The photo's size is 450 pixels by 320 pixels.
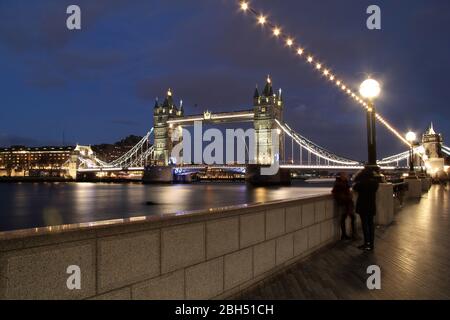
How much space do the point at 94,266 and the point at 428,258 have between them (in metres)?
5.15

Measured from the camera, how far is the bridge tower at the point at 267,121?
90938mm

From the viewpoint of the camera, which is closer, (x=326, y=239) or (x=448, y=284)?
(x=448, y=284)

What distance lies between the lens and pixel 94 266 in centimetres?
312

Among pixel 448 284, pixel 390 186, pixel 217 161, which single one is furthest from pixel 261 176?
pixel 448 284

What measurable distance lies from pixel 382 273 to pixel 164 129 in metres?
111

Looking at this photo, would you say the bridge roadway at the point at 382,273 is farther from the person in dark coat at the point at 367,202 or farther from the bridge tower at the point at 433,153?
the bridge tower at the point at 433,153

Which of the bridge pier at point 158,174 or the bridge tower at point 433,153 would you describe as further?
the bridge pier at point 158,174

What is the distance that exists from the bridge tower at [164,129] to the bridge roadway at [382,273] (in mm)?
100458

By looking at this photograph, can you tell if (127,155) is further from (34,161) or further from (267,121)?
(267,121)

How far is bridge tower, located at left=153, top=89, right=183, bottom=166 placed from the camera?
110044 millimetres

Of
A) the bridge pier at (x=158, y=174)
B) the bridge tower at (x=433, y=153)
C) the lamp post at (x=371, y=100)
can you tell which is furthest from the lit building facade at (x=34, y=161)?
the lamp post at (x=371, y=100)

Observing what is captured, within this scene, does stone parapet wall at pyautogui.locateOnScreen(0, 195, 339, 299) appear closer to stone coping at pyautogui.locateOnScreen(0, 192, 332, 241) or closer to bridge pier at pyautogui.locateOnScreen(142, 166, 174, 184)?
stone coping at pyautogui.locateOnScreen(0, 192, 332, 241)
